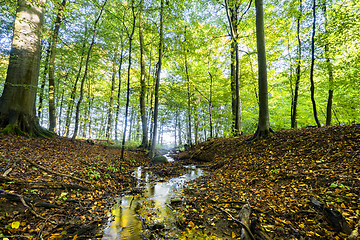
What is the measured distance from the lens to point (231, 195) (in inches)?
174

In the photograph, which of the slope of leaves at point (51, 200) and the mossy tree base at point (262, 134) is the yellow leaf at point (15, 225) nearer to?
the slope of leaves at point (51, 200)

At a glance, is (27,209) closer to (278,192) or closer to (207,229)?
(207,229)

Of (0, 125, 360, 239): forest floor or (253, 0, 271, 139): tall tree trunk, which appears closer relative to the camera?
(0, 125, 360, 239): forest floor

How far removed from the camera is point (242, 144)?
8.67 meters

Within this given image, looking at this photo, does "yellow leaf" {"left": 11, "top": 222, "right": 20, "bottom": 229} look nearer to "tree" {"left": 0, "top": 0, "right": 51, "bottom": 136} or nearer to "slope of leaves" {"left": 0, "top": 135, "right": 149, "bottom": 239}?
"slope of leaves" {"left": 0, "top": 135, "right": 149, "bottom": 239}

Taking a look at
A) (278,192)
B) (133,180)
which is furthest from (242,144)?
(133,180)

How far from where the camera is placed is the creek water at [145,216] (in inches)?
124

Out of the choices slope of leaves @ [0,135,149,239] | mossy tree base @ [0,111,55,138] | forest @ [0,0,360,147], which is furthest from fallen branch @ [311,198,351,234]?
mossy tree base @ [0,111,55,138]

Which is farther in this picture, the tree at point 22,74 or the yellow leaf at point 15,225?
the tree at point 22,74

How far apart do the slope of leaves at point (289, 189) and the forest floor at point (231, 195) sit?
1 centimetres

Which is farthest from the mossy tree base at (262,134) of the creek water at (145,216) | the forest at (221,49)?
the creek water at (145,216)

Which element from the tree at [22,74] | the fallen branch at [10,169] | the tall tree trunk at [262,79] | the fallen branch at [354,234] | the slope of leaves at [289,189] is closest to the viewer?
the fallen branch at [354,234]

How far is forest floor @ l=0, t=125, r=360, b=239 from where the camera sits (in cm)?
279

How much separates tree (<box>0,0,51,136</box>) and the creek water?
281 inches
